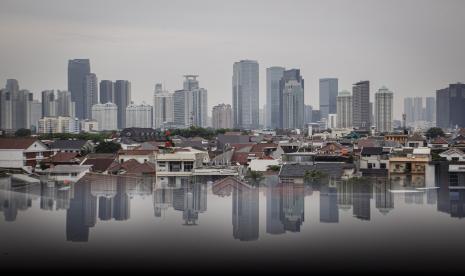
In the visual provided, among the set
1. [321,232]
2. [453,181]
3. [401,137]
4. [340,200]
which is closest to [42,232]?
[321,232]

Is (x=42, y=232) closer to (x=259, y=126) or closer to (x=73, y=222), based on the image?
(x=73, y=222)

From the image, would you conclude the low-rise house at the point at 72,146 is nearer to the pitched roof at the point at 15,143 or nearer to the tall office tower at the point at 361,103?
the pitched roof at the point at 15,143

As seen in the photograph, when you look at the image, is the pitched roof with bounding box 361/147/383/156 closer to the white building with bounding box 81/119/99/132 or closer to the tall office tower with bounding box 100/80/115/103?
the white building with bounding box 81/119/99/132

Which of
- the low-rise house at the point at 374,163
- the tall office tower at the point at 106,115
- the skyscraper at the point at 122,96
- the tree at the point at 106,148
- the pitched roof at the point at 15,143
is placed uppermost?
the skyscraper at the point at 122,96

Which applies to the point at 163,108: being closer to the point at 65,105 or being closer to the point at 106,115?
the point at 106,115

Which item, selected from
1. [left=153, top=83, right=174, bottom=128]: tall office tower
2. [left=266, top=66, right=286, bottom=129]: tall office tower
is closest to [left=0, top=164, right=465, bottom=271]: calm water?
[left=153, top=83, right=174, bottom=128]: tall office tower

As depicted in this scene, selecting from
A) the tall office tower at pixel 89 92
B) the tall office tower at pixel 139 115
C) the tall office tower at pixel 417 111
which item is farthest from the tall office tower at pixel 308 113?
the tall office tower at pixel 89 92
